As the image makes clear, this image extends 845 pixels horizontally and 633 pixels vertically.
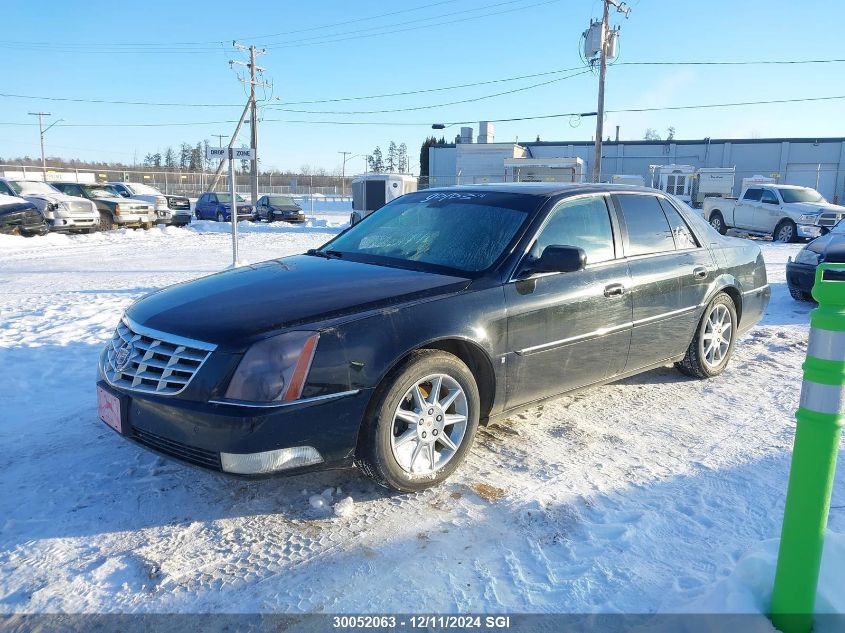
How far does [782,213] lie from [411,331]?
1880cm

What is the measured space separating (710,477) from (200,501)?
2.71 metres

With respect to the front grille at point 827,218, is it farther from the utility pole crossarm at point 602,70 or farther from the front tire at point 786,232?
the utility pole crossarm at point 602,70

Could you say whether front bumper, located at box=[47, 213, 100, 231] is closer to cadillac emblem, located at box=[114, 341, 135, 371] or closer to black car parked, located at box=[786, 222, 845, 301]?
cadillac emblem, located at box=[114, 341, 135, 371]

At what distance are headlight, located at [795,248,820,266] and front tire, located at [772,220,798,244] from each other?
441 inches

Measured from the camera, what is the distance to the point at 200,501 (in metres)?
3.25

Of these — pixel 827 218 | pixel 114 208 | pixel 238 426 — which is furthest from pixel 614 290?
pixel 114 208

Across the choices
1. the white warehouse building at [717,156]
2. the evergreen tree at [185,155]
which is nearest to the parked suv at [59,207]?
the white warehouse building at [717,156]

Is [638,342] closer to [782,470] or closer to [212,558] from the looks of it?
[782,470]

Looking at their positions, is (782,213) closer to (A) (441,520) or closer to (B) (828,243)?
(B) (828,243)

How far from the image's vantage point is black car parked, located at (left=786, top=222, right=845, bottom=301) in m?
8.15

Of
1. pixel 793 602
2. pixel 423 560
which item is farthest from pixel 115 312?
pixel 793 602

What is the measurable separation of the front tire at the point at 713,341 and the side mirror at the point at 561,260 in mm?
1935

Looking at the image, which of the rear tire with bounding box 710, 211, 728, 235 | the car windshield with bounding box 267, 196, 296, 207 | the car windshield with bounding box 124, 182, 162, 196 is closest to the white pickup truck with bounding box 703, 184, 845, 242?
the rear tire with bounding box 710, 211, 728, 235

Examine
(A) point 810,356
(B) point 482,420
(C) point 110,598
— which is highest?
(A) point 810,356
